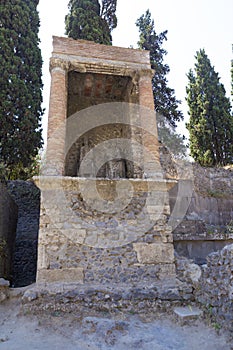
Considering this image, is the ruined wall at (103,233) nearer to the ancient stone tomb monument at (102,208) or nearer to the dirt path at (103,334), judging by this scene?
the ancient stone tomb monument at (102,208)

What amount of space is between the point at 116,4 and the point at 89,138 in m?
7.08

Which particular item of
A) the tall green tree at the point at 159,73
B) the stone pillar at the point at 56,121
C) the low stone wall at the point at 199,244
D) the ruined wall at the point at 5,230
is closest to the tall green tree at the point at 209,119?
A: the tall green tree at the point at 159,73

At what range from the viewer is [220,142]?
13.2 meters

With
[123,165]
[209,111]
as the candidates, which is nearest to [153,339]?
[123,165]

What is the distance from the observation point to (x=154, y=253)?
17.3ft

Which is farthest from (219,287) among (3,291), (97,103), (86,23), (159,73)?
(159,73)

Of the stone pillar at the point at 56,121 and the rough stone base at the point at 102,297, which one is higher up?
the stone pillar at the point at 56,121

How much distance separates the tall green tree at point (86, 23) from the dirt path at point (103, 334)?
931 centimetres

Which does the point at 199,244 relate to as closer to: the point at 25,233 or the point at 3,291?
the point at 3,291

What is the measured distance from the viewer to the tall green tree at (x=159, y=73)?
14.7 metres

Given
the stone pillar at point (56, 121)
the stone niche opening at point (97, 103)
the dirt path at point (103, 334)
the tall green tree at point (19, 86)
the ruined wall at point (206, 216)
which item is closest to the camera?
the dirt path at point (103, 334)

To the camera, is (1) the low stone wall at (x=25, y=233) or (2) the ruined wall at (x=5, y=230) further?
(1) the low stone wall at (x=25, y=233)

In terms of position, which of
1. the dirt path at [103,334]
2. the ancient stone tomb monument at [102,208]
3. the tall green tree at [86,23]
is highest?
the tall green tree at [86,23]

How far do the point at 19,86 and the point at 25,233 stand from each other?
497 cm
